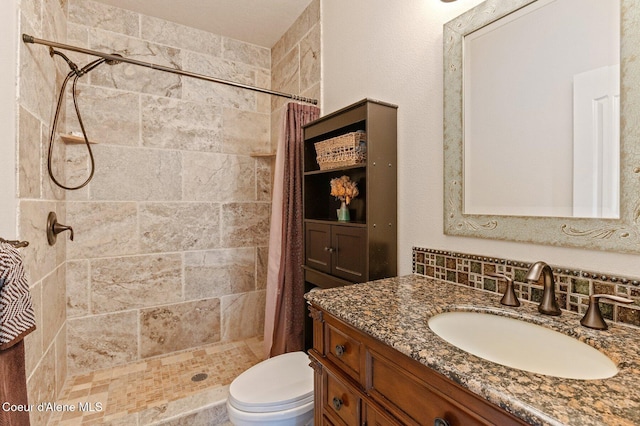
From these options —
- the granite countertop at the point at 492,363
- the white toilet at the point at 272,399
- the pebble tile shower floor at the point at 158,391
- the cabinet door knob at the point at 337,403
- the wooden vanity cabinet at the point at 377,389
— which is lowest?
the pebble tile shower floor at the point at 158,391

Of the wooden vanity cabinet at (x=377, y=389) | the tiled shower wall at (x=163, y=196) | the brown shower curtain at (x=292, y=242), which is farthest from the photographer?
the tiled shower wall at (x=163, y=196)

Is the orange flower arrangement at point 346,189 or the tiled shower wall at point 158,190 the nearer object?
the orange flower arrangement at point 346,189

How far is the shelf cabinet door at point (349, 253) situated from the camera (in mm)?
1369

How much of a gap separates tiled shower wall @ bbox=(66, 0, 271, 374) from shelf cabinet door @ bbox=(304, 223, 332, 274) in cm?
100

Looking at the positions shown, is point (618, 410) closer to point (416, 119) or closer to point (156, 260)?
point (416, 119)

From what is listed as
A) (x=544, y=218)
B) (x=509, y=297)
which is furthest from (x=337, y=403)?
(x=544, y=218)

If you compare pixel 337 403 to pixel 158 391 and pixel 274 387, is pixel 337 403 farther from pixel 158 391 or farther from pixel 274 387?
pixel 158 391

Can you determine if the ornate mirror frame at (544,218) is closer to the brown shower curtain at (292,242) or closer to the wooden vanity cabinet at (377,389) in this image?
the wooden vanity cabinet at (377,389)

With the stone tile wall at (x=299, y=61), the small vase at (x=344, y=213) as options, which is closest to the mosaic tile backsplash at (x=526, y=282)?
the small vase at (x=344, y=213)

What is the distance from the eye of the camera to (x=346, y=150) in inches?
57.5

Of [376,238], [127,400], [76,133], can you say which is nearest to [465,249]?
[376,238]

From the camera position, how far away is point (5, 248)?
819 mm

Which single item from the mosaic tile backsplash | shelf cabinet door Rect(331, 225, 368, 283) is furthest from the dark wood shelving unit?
the mosaic tile backsplash

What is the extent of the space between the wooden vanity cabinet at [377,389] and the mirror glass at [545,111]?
0.66 meters
